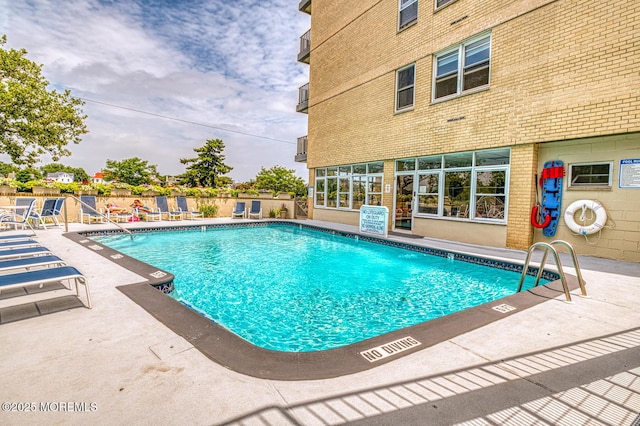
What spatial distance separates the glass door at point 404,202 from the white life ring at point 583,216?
450 centimetres

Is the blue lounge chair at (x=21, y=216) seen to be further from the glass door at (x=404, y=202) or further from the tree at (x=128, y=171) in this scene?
the tree at (x=128, y=171)

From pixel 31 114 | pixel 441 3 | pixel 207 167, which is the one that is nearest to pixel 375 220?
pixel 441 3

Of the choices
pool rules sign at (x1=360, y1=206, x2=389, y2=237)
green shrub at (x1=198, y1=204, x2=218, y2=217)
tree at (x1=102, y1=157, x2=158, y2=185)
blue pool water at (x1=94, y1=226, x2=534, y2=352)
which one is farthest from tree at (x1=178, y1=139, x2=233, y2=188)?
pool rules sign at (x1=360, y1=206, x2=389, y2=237)

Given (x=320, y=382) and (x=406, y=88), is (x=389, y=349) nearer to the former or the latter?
(x=320, y=382)

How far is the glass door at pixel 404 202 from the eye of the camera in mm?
10648

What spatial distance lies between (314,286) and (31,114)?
20.1 m

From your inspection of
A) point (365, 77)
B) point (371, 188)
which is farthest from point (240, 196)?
point (365, 77)

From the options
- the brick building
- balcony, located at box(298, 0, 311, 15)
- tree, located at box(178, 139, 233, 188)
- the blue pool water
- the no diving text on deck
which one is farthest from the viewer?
tree, located at box(178, 139, 233, 188)

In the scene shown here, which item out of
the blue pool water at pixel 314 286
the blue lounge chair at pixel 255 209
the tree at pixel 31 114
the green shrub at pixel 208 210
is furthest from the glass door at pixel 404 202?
the tree at pixel 31 114

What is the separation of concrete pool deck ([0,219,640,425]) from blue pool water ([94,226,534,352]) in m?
1.30

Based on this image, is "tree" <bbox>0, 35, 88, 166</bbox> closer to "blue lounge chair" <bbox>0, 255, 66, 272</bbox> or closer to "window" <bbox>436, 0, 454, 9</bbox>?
"blue lounge chair" <bbox>0, 255, 66, 272</bbox>

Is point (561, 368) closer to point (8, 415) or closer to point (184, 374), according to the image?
point (184, 374)

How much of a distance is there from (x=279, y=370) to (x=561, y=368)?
2.05 metres

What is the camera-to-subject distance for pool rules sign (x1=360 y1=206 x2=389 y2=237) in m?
9.52
